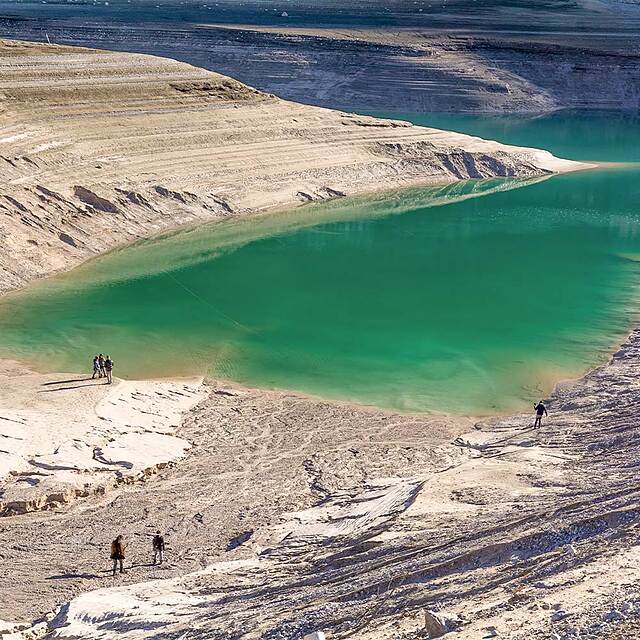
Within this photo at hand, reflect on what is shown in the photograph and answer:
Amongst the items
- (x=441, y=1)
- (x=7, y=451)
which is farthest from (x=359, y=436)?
(x=441, y=1)

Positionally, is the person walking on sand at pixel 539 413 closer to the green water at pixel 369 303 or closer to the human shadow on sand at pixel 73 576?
the green water at pixel 369 303

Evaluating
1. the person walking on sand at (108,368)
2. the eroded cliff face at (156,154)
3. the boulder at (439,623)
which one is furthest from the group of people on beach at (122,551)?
the eroded cliff face at (156,154)

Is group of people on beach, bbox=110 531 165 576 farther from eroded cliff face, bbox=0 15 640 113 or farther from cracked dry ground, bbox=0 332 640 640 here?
eroded cliff face, bbox=0 15 640 113

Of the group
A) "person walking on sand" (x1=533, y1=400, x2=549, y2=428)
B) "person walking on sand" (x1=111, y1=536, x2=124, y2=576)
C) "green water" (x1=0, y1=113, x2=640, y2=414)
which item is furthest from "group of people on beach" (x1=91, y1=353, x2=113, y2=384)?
"person walking on sand" (x1=533, y1=400, x2=549, y2=428)

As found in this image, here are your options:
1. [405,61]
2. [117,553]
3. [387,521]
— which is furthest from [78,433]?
[405,61]

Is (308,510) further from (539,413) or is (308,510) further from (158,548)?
(539,413)

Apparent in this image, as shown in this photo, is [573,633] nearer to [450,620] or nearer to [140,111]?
[450,620]
